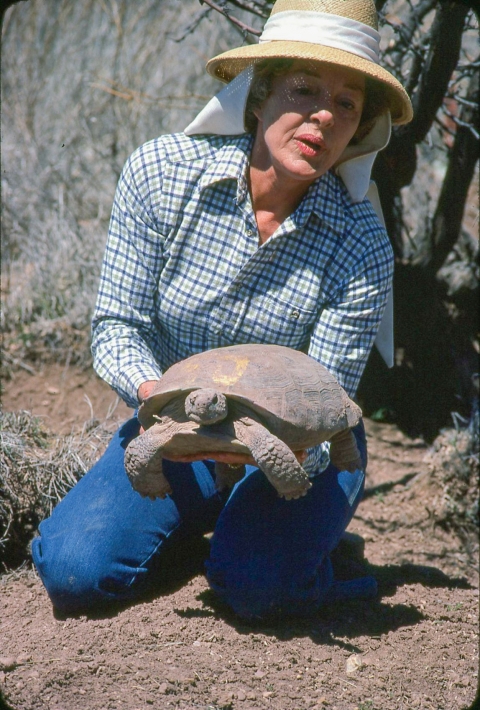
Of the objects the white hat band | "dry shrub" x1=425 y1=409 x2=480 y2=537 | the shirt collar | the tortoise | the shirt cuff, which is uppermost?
the white hat band

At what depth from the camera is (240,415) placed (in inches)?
89.0

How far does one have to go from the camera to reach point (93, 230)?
5117 mm

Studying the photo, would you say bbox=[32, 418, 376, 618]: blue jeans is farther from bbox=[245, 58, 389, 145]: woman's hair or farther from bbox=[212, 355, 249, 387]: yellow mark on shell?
bbox=[245, 58, 389, 145]: woman's hair

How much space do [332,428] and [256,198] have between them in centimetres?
98

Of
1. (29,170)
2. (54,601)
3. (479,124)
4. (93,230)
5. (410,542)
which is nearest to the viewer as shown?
(54,601)

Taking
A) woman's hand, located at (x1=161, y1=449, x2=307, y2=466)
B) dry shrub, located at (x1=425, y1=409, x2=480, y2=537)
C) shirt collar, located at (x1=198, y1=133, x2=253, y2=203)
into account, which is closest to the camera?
woman's hand, located at (x1=161, y1=449, x2=307, y2=466)

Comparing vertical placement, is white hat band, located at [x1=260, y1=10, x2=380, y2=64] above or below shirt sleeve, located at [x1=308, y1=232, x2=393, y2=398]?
A: above

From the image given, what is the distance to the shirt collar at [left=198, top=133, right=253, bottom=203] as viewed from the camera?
2.70 m

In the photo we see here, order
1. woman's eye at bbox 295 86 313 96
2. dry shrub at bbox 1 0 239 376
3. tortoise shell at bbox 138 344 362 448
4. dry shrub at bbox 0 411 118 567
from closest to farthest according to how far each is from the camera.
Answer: tortoise shell at bbox 138 344 362 448
woman's eye at bbox 295 86 313 96
dry shrub at bbox 0 411 118 567
dry shrub at bbox 1 0 239 376

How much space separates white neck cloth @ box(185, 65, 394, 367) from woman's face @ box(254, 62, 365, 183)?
0.14 m

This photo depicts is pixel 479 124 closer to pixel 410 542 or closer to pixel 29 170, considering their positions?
pixel 410 542

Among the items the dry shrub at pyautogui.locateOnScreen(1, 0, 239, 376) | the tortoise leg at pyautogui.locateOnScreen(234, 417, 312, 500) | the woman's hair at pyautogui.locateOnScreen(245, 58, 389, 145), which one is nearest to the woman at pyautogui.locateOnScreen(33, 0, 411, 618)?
the woman's hair at pyautogui.locateOnScreen(245, 58, 389, 145)

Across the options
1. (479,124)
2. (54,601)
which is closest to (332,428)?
(54,601)

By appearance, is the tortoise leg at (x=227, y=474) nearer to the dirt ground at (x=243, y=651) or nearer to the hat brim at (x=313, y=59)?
the dirt ground at (x=243, y=651)
